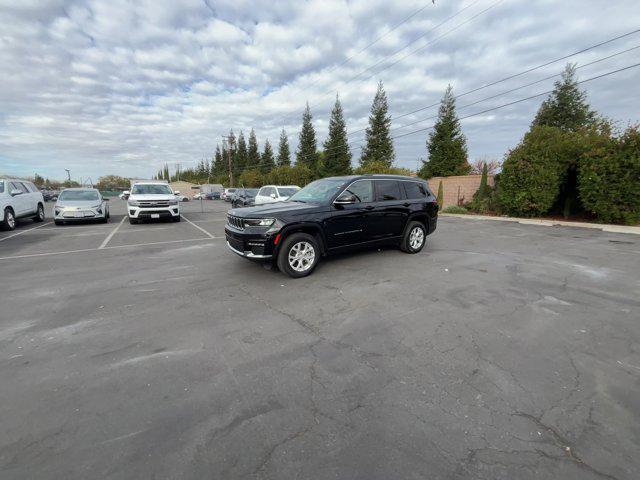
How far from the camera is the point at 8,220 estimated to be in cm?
1102

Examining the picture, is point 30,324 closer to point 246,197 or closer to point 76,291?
point 76,291

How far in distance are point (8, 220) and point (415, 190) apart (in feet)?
45.3

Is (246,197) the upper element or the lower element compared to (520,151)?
lower

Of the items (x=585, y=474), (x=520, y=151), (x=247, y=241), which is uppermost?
(x=520, y=151)

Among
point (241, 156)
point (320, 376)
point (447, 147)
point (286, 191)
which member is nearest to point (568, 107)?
point (447, 147)

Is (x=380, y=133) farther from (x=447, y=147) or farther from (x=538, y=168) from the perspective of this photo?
(x=538, y=168)

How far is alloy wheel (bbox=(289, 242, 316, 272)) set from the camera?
17.6 feet

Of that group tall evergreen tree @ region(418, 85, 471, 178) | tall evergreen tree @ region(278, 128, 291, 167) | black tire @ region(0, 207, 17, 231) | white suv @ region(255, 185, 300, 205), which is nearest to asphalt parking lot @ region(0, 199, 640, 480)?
black tire @ region(0, 207, 17, 231)

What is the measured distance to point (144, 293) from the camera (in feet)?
15.6

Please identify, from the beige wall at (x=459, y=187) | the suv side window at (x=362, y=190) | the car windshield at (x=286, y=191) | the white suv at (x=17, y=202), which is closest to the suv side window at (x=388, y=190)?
the suv side window at (x=362, y=190)

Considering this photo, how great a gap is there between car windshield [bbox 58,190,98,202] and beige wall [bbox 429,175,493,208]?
Answer: 18.6m

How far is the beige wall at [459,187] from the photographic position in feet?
70.3

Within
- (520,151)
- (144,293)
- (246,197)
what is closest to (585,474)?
(144,293)

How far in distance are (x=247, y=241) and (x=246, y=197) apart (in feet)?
63.9
